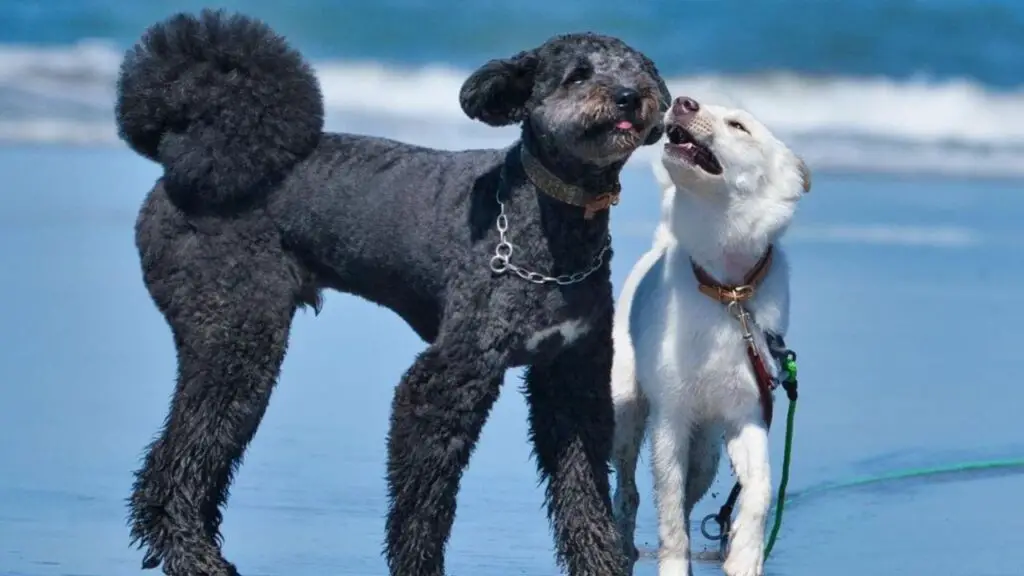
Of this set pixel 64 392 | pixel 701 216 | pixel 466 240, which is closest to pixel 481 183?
pixel 466 240

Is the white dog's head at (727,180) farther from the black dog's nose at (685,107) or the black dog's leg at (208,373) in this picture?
the black dog's leg at (208,373)

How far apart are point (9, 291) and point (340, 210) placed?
5315mm

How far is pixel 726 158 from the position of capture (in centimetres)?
643

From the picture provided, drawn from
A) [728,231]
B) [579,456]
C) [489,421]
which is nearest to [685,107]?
[728,231]

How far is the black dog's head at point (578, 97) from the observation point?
19.4 feet

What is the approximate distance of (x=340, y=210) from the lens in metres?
6.52

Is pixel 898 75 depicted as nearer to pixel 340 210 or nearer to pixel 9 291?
pixel 9 291

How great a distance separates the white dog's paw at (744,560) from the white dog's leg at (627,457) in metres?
0.61

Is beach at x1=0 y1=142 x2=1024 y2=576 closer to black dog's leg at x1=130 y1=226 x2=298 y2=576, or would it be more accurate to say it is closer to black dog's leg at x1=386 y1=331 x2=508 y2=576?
black dog's leg at x1=130 y1=226 x2=298 y2=576

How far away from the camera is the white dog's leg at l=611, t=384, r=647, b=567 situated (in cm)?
702

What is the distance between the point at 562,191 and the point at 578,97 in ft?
1.01

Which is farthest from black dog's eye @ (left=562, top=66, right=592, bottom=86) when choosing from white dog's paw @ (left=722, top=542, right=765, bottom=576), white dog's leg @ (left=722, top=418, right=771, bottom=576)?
white dog's paw @ (left=722, top=542, right=765, bottom=576)

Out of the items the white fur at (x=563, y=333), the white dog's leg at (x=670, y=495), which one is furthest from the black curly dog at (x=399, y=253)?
the white dog's leg at (x=670, y=495)

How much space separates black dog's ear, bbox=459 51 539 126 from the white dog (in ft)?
1.50
